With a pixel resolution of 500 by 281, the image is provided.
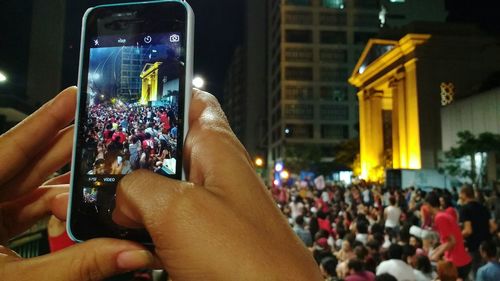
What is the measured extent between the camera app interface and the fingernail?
335mm

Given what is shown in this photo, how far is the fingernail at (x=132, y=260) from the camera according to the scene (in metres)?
1.33

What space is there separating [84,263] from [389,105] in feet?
162

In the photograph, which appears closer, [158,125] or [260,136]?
[158,125]

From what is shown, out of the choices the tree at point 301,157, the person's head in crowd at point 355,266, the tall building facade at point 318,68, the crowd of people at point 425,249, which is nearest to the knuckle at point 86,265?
the crowd of people at point 425,249

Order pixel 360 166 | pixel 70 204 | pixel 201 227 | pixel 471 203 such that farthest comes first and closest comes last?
1. pixel 360 166
2. pixel 471 203
3. pixel 70 204
4. pixel 201 227

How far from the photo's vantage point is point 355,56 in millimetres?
71500

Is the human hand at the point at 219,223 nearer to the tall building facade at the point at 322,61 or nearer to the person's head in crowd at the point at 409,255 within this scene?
the person's head in crowd at the point at 409,255

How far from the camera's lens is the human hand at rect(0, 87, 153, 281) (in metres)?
1.33

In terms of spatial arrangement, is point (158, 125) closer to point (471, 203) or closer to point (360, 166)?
point (471, 203)

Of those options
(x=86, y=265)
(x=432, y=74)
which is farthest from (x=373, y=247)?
(x=432, y=74)

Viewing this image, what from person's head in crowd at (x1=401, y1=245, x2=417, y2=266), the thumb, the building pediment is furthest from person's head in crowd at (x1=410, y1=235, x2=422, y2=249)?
the building pediment

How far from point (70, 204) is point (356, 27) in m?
77.2

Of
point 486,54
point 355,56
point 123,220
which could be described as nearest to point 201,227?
point 123,220

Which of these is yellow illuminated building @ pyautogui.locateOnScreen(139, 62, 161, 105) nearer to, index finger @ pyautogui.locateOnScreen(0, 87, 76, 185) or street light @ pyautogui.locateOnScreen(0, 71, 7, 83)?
index finger @ pyautogui.locateOnScreen(0, 87, 76, 185)
